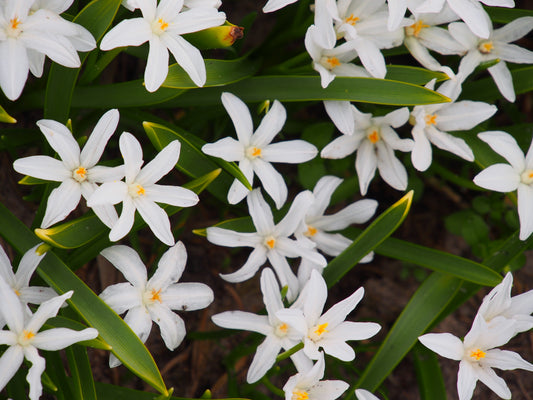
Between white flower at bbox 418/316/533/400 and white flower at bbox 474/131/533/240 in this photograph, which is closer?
white flower at bbox 418/316/533/400

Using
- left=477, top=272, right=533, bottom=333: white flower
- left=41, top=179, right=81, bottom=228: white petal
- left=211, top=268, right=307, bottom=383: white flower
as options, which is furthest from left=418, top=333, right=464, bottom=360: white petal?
left=41, top=179, right=81, bottom=228: white petal

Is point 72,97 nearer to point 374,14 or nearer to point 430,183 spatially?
point 374,14

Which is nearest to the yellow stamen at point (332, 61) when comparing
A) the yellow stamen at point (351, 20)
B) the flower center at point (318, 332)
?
the yellow stamen at point (351, 20)

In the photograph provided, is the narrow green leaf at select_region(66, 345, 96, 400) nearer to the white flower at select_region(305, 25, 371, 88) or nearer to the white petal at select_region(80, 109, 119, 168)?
the white petal at select_region(80, 109, 119, 168)

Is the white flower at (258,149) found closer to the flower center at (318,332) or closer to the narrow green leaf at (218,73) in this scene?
the narrow green leaf at (218,73)

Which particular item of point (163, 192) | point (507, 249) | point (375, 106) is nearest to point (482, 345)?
point (507, 249)

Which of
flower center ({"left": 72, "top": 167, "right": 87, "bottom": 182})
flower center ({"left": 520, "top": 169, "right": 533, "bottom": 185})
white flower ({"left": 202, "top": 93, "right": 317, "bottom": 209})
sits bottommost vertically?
flower center ({"left": 520, "top": 169, "right": 533, "bottom": 185})

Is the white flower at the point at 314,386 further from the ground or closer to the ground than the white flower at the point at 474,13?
closer to the ground
